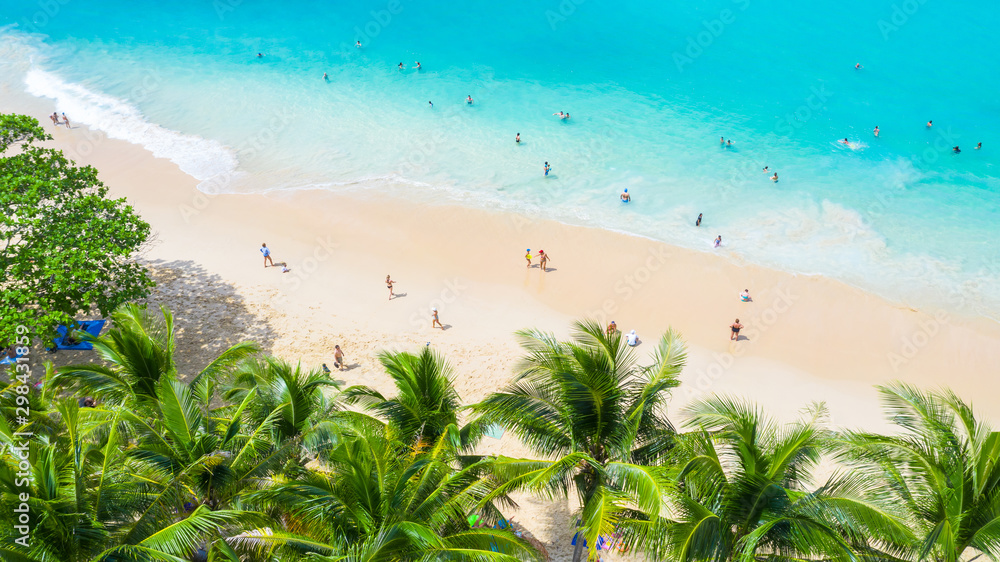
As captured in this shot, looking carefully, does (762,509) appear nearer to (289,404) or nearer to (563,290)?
(289,404)

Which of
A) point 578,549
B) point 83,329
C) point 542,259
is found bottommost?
point 578,549

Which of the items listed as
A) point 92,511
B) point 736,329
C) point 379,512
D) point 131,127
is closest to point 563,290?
point 736,329

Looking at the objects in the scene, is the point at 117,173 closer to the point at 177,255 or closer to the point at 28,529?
the point at 177,255

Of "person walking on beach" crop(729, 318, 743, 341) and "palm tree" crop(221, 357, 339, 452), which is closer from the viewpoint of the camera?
"palm tree" crop(221, 357, 339, 452)

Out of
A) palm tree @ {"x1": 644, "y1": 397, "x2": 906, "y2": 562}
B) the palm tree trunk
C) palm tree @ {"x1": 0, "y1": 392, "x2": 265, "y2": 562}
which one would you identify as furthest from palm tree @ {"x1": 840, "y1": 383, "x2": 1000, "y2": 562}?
palm tree @ {"x1": 0, "y1": 392, "x2": 265, "y2": 562}

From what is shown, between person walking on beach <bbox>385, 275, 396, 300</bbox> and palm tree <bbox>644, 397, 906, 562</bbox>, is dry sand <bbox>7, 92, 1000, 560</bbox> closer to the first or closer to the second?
person walking on beach <bbox>385, 275, 396, 300</bbox>

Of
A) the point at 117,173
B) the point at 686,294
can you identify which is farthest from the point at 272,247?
the point at 686,294

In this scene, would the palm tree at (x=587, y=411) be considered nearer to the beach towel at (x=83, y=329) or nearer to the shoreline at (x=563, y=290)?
the shoreline at (x=563, y=290)
